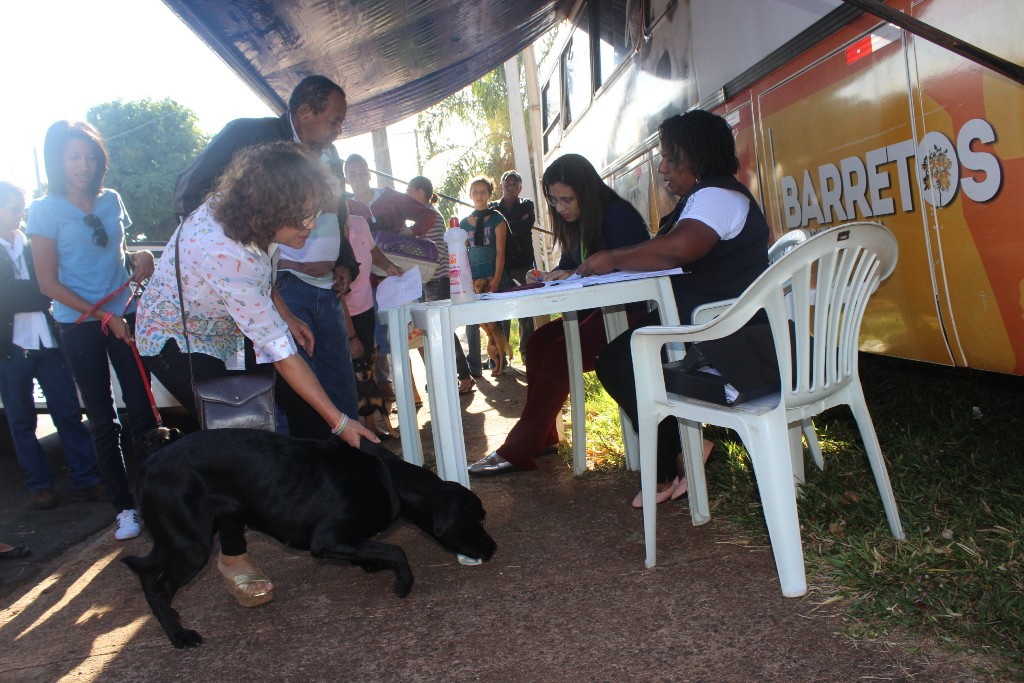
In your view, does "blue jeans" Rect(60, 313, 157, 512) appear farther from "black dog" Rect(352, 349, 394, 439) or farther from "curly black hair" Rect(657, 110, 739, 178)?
"curly black hair" Rect(657, 110, 739, 178)

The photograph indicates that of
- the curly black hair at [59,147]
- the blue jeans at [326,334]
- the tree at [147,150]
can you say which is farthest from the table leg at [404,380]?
the tree at [147,150]

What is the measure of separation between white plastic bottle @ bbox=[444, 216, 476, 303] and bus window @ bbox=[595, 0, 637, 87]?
12.7 feet

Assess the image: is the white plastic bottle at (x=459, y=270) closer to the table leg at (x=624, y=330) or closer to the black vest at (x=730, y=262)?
the black vest at (x=730, y=262)

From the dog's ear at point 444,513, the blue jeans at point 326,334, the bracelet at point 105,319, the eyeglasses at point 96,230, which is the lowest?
the dog's ear at point 444,513

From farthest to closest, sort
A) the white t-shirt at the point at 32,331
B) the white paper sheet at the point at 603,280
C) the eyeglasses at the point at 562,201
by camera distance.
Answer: the white t-shirt at the point at 32,331
the eyeglasses at the point at 562,201
the white paper sheet at the point at 603,280

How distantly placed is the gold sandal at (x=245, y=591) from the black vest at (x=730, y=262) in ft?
5.96

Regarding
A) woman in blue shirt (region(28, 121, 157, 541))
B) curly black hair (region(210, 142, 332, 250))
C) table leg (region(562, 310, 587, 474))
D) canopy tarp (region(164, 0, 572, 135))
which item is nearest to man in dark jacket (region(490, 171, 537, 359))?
Result: canopy tarp (region(164, 0, 572, 135))

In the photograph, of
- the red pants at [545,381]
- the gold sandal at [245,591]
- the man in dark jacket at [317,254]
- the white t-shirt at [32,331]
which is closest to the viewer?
the gold sandal at [245,591]

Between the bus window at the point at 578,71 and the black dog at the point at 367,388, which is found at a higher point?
the bus window at the point at 578,71

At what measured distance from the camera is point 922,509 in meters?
2.88

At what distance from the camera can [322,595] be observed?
2941mm

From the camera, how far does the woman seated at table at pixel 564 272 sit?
3734mm

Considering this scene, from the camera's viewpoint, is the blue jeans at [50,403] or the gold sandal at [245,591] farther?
Result: the blue jeans at [50,403]

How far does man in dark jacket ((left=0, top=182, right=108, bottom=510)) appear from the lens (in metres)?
4.47
